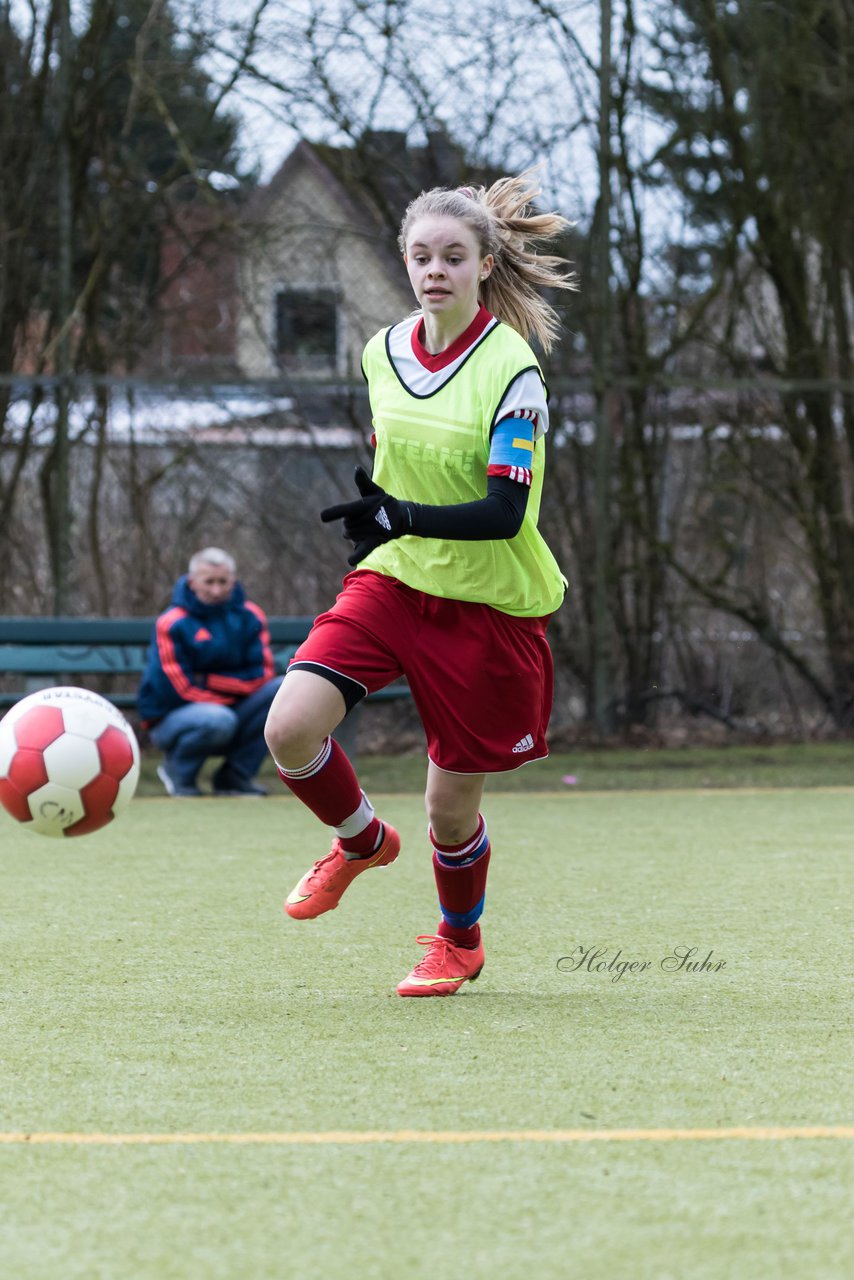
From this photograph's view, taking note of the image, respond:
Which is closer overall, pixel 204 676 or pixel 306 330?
pixel 204 676

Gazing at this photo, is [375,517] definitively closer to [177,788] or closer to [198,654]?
[198,654]

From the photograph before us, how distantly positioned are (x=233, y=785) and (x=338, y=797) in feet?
15.1

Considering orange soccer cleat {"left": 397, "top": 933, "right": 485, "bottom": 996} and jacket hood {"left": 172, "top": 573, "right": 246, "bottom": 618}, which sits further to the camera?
jacket hood {"left": 172, "top": 573, "right": 246, "bottom": 618}

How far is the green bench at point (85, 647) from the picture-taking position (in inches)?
Answer: 337

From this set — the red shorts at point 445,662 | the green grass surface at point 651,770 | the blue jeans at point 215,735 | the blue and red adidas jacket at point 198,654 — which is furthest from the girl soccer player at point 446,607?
the green grass surface at point 651,770

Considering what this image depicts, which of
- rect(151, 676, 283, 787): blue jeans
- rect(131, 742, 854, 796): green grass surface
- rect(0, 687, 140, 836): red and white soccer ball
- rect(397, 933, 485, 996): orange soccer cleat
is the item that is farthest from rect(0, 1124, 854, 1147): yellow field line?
rect(131, 742, 854, 796): green grass surface

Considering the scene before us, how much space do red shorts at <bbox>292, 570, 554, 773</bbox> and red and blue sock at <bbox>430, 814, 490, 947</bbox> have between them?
22cm

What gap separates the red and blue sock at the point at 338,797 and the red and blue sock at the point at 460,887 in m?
0.16

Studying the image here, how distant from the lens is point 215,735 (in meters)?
8.00

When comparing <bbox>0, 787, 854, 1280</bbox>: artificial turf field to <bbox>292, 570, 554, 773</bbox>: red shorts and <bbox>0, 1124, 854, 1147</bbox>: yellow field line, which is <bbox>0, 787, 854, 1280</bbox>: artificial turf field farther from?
<bbox>292, 570, 554, 773</bbox>: red shorts

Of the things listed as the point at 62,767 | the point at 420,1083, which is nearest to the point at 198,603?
the point at 62,767

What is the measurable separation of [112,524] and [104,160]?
215 cm

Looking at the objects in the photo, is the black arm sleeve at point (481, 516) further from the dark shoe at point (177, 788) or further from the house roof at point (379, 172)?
the house roof at point (379, 172)

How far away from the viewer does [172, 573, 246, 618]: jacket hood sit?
26.6 feet
